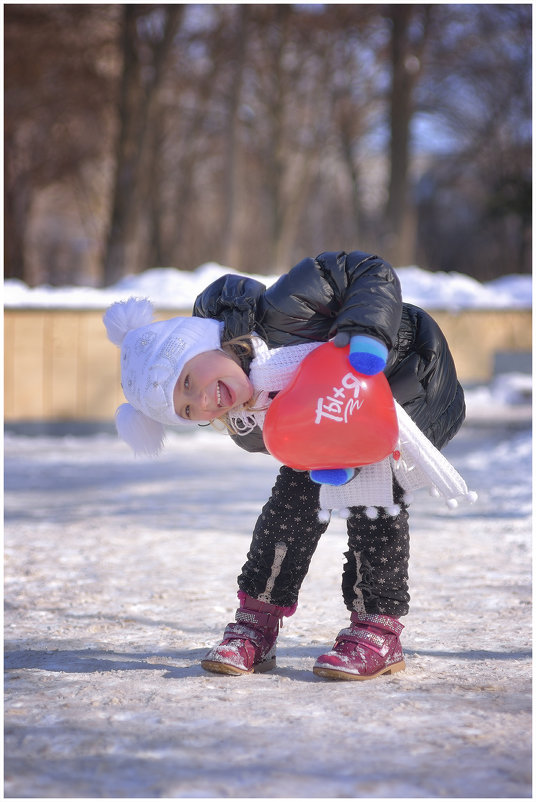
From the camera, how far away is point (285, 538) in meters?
2.59

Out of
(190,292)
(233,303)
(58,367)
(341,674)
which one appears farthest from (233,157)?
(341,674)

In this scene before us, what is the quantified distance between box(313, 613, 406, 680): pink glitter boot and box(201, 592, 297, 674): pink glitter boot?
0.55ft

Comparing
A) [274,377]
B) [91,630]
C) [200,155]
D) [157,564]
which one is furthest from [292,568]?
[200,155]

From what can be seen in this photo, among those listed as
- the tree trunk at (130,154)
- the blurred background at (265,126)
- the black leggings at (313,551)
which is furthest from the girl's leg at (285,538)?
the tree trunk at (130,154)

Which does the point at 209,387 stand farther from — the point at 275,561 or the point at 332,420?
the point at 275,561

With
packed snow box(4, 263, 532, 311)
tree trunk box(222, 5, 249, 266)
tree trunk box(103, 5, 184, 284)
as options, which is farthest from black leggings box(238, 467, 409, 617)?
tree trunk box(222, 5, 249, 266)

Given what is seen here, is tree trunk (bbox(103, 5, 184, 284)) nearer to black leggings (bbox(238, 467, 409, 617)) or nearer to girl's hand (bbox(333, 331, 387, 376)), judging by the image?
black leggings (bbox(238, 467, 409, 617))

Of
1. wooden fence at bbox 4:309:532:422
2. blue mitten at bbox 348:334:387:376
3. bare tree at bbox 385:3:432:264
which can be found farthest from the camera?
bare tree at bbox 385:3:432:264

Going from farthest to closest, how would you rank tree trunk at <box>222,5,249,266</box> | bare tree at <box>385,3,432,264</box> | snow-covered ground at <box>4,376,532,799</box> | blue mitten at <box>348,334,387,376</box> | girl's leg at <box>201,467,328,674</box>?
tree trunk at <box>222,5,249,266</box> → bare tree at <box>385,3,432,264</box> → girl's leg at <box>201,467,328,674</box> → blue mitten at <box>348,334,387,376</box> → snow-covered ground at <box>4,376,532,799</box>

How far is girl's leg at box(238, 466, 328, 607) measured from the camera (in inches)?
102

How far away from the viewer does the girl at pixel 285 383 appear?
7.84 ft

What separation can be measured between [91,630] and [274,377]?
1132 millimetres

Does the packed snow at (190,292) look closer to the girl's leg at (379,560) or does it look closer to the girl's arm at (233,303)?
the girl's arm at (233,303)

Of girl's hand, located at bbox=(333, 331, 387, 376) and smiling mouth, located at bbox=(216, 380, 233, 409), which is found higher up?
girl's hand, located at bbox=(333, 331, 387, 376)
